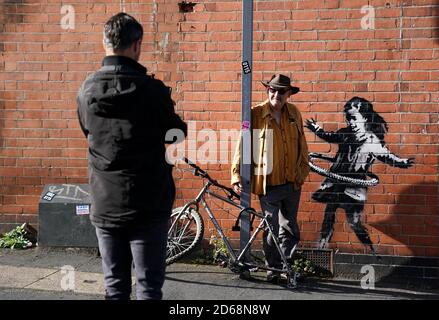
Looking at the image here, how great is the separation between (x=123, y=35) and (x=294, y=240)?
308 cm

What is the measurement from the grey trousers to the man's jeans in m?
2.41

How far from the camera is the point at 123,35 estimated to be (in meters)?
3.34

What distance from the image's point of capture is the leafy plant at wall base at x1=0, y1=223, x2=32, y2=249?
669 cm

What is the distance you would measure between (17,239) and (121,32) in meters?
4.09

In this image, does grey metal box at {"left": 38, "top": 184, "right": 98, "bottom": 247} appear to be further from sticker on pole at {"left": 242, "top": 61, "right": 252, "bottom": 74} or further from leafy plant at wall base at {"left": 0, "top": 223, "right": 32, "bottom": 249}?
sticker on pole at {"left": 242, "top": 61, "right": 252, "bottom": 74}

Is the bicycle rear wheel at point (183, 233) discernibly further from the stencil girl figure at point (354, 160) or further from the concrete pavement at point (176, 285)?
the stencil girl figure at point (354, 160)

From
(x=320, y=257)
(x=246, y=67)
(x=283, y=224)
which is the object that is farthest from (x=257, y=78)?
(x=320, y=257)

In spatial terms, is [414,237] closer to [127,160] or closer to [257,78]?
[257,78]

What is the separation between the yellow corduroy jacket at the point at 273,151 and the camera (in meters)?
5.63

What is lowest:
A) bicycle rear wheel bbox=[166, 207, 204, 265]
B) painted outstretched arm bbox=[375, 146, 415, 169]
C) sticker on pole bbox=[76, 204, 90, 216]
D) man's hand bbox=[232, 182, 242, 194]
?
bicycle rear wheel bbox=[166, 207, 204, 265]

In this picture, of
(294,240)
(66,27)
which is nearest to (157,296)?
(294,240)

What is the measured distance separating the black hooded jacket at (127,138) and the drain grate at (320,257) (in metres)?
3.10

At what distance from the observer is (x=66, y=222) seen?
21.2ft

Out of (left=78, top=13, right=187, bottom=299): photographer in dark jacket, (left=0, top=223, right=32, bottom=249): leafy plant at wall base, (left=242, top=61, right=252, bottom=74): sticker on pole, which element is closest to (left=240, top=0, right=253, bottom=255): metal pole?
(left=242, top=61, right=252, bottom=74): sticker on pole
